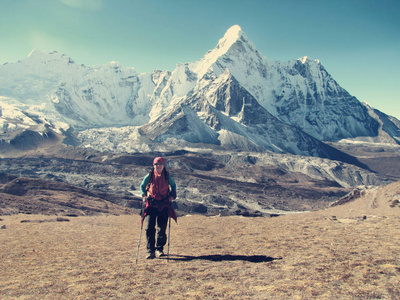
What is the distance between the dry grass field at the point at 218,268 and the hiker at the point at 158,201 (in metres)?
0.66

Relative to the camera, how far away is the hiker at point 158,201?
32.0ft

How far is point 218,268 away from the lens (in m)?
7.95

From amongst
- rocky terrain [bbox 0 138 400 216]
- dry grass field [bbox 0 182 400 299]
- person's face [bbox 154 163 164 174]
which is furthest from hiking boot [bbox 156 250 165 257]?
rocky terrain [bbox 0 138 400 216]

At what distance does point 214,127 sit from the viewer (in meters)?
192

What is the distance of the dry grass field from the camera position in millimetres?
6367

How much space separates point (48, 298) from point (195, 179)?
8971cm

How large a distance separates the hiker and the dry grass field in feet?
2.17


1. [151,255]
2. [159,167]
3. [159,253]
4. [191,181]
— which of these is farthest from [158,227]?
[191,181]

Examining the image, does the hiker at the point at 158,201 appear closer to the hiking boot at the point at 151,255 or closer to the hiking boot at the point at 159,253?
the hiking boot at the point at 159,253

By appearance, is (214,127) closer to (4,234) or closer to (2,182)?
(2,182)

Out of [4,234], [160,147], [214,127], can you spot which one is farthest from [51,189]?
[214,127]

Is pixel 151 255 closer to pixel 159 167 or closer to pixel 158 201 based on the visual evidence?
pixel 158 201

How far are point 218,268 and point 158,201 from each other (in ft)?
9.06

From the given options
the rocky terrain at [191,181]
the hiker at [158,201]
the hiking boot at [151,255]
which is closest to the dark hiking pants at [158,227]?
the hiker at [158,201]
